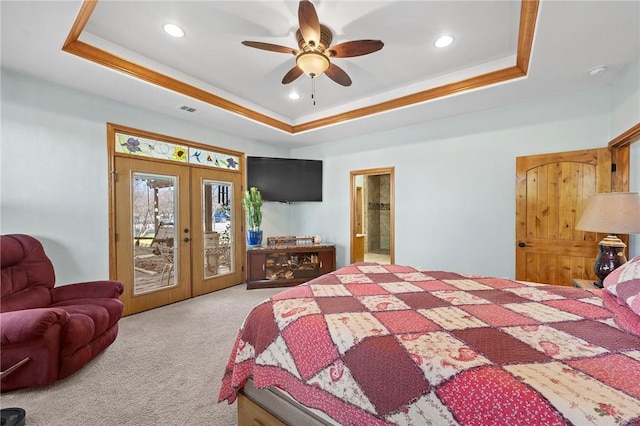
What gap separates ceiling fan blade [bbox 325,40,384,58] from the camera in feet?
6.66

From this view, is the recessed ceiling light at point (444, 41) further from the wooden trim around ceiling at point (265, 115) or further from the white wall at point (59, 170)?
the white wall at point (59, 170)

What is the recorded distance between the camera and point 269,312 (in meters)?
1.47

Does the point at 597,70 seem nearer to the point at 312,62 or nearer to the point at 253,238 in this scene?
the point at 312,62

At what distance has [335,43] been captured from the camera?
2.49 metres

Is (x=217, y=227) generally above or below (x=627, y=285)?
above

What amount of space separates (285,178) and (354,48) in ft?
9.90

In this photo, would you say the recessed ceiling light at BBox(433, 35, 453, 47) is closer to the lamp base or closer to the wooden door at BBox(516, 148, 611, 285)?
the wooden door at BBox(516, 148, 611, 285)

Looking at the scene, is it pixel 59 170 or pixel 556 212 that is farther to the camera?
pixel 556 212

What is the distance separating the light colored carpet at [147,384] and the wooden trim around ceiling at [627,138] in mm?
3918

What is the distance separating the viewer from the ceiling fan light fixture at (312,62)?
2146 mm

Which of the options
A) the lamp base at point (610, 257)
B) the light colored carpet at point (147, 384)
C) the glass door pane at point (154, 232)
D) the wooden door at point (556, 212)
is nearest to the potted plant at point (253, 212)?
the glass door pane at point (154, 232)

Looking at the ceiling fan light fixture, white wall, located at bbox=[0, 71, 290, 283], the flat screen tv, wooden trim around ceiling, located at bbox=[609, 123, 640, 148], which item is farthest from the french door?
wooden trim around ceiling, located at bbox=[609, 123, 640, 148]

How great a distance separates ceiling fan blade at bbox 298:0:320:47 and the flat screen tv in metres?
2.87

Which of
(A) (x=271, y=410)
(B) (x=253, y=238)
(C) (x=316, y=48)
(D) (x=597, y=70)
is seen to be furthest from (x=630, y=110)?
(B) (x=253, y=238)
